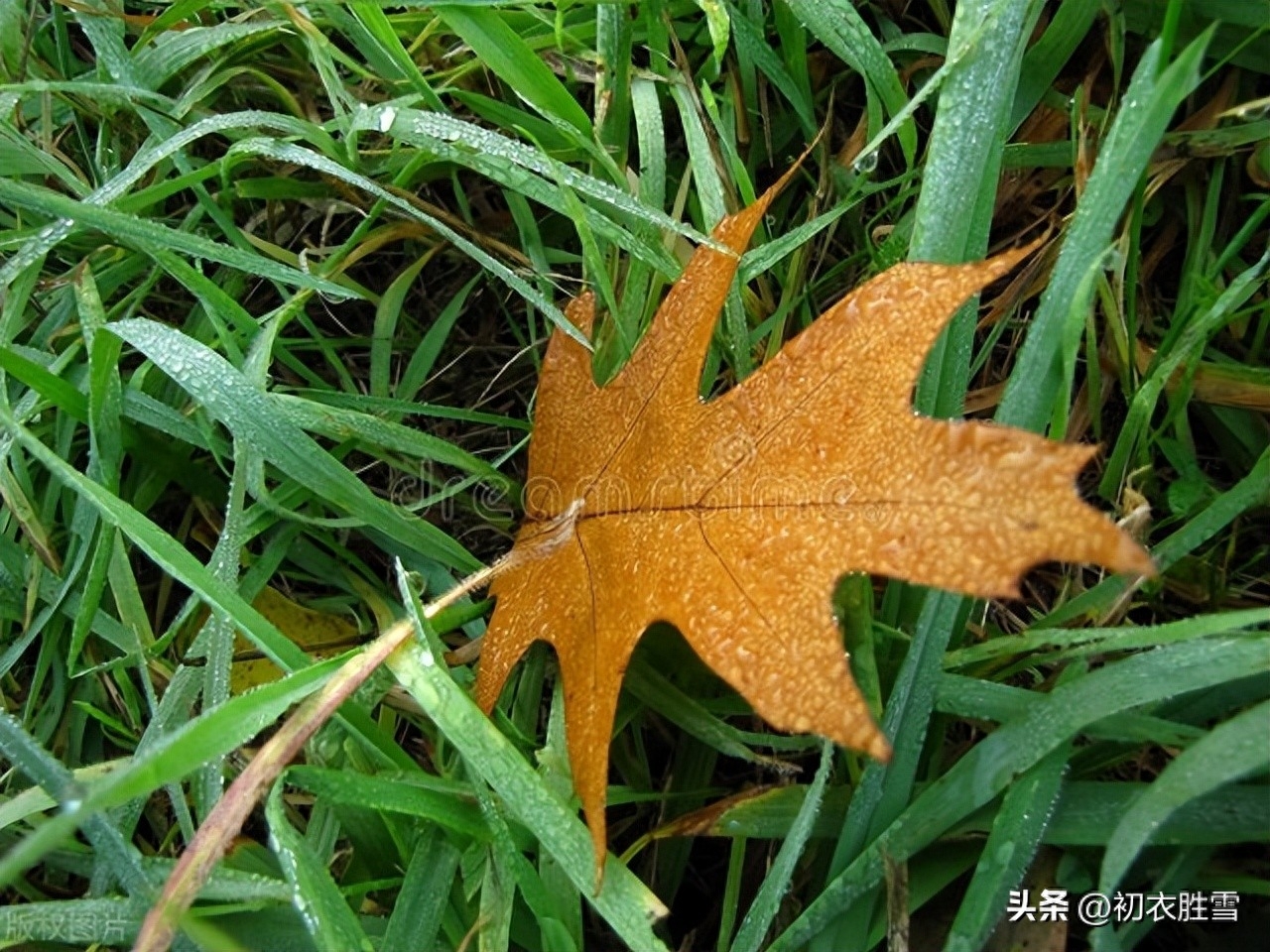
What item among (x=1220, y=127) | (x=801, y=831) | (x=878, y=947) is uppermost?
(x=1220, y=127)

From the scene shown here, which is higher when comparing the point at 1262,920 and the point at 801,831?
the point at 801,831

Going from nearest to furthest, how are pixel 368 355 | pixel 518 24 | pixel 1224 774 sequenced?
pixel 1224 774, pixel 518 24, pixel 368 355

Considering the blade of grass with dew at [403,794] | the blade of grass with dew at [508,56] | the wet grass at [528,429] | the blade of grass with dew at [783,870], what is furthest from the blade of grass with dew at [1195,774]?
the blade of grass with dew at [508,56]

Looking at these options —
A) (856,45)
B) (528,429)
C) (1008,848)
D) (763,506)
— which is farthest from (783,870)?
(856,45)

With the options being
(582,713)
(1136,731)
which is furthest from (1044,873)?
(582,713)

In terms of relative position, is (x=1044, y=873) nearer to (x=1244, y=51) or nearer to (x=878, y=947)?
(x=878, y=947)

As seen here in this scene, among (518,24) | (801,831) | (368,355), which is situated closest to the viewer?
(801,831)

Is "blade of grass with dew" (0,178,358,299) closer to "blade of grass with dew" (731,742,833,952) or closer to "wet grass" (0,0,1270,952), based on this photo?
"wet grass" (0,0,1270,952)

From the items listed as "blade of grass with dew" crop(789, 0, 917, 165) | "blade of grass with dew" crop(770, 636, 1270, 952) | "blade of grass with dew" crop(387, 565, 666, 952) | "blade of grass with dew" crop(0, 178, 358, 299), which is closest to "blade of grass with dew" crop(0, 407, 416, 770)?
"blade of grass with dew" crop(387, 565, 666, 952)
